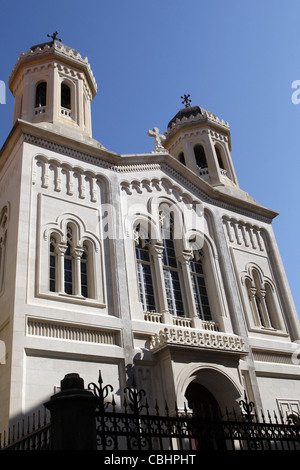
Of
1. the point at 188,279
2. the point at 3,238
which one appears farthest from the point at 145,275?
the point at 3,238

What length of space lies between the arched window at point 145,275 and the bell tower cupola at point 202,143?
7663mm

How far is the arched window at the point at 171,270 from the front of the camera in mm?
16594

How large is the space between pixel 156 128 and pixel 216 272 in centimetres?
706

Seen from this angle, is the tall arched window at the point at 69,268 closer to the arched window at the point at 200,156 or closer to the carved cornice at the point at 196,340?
the carved cornice at the point at 196,340

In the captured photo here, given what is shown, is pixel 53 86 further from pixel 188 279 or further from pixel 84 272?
pixel 188 279

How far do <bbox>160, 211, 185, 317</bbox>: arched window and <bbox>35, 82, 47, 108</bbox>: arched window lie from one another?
6.90 m

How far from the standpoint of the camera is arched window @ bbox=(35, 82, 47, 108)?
65.5 ft

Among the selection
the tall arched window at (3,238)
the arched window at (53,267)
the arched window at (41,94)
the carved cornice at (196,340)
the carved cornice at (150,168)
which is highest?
the arched window at (41,94)

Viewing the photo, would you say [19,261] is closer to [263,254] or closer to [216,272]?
[216,272]

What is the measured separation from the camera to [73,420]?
6.07m

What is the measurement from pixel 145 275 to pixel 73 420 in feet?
34.6

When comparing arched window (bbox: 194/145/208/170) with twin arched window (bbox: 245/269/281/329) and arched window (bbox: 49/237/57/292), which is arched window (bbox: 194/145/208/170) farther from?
arched window (bbox: 49/237/57/292)

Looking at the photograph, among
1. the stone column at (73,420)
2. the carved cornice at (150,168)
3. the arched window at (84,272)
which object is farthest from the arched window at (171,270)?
the stone column at (73,420)
